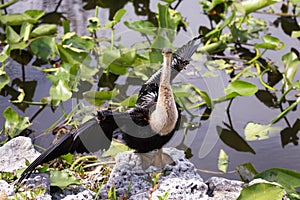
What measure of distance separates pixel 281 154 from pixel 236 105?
43cm

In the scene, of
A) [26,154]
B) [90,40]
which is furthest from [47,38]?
[26,154]

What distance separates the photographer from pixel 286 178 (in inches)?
76.0

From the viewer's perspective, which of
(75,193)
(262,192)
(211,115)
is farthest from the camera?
(211,115)

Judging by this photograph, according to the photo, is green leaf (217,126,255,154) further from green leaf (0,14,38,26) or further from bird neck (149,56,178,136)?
green leaf (0,14,38,26)

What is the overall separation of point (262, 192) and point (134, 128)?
18.6 inches

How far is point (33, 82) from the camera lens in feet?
9.64

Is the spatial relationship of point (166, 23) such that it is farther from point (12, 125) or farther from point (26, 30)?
point (12, 125)

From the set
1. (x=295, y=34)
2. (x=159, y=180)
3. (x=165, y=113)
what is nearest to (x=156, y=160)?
(x=159, y=180)

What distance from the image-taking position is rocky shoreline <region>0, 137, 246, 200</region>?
1676mm

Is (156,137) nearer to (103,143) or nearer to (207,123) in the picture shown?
(103,143)

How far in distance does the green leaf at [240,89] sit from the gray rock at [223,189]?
0.65 meters

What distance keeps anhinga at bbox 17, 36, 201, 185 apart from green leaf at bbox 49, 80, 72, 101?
2.31 feet

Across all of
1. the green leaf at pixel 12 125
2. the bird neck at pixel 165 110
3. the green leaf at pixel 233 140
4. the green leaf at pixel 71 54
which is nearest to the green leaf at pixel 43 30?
the green leaf at pixel 71 54

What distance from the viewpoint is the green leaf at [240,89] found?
232 cm
